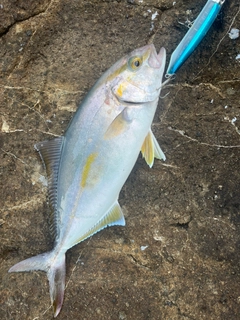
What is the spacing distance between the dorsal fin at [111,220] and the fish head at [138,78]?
0.69 metres

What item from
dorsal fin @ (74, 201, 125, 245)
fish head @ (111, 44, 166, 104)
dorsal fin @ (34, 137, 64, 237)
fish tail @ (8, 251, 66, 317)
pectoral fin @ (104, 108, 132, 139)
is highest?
fish head @ (111, 44, 166, 104)

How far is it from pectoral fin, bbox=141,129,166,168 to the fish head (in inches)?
10.1

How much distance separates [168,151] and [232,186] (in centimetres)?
47

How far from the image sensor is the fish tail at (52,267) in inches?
95.9

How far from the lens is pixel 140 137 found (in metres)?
2.38

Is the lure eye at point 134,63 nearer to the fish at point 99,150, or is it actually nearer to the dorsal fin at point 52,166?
the fish at point 99,150

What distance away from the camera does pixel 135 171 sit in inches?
104

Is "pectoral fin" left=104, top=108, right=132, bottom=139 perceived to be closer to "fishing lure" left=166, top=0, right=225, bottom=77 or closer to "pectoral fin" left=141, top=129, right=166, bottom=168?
"pectoral fin" left=141, top=129, right=166, bottom=168

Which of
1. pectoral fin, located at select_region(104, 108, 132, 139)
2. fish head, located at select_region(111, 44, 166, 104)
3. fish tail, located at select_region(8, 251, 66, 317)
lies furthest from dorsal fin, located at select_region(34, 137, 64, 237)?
fish head, located at select_region(111, 44, 166, 104)

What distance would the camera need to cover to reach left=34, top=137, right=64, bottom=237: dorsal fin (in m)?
2.45

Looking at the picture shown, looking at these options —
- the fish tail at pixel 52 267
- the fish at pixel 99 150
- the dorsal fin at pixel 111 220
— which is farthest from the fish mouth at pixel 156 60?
the fish tail at pixel 52 267

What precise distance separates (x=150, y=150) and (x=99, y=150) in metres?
0.34

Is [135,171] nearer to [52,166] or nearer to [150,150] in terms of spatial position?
[150,150]

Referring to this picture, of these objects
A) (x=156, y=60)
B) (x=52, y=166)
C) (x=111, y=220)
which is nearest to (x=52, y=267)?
(x=111, y=220)
